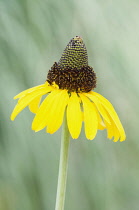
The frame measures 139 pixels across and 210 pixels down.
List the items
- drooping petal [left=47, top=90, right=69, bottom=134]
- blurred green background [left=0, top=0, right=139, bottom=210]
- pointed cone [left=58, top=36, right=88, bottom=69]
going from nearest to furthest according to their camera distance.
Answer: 1. drooping petal [left=47, top=90, right=69, bottom=134]
2. pointed cone [left=58, top=36, right=88, bottom=69]
3. blurred green background [left=0, top=0, right=139, bottom=210]

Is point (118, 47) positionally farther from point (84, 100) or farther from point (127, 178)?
point (84, 100)

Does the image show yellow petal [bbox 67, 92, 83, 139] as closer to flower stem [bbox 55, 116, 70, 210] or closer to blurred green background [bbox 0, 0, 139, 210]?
flower stem [bbox 55, 116, 70, 210]

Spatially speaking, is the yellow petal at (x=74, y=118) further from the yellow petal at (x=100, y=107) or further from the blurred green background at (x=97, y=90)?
the blurred green background at (x=97, y=90)

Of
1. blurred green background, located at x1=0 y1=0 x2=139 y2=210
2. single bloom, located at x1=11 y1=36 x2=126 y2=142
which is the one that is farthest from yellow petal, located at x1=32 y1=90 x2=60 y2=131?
blurred green background, located at x1=0 y1=0 x2=139 y2=210

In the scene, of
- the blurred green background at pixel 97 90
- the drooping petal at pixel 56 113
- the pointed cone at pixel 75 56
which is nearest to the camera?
the drooping petal at pixel 56 113

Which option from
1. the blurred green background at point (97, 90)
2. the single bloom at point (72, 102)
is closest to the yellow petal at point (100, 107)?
the single bloom at point (72, 102)

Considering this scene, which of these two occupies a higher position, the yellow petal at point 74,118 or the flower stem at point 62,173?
the yellow petal at point 74,118

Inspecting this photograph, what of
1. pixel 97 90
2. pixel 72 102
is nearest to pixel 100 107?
pixel 72 102

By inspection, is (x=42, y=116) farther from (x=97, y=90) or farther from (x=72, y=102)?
(x=97, y=90)
